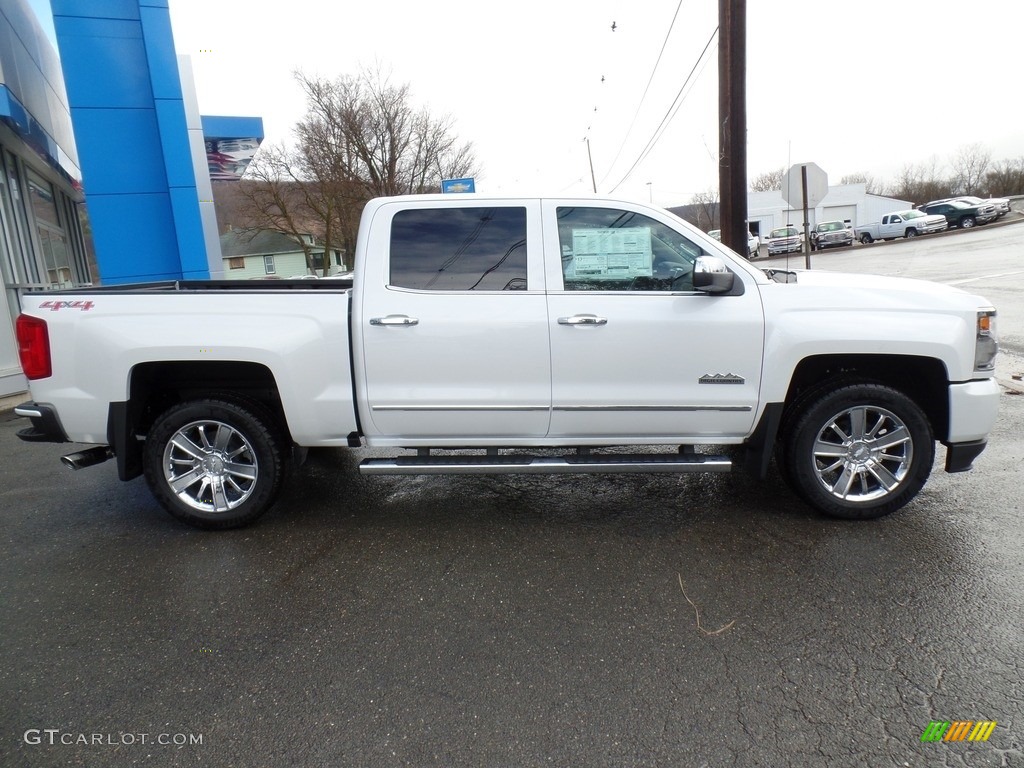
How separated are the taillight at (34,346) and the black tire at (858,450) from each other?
4551mm

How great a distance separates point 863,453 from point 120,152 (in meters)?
12.2

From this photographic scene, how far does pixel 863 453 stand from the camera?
394 centimetres

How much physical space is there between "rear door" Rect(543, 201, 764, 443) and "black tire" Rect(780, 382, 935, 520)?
0.38 meters

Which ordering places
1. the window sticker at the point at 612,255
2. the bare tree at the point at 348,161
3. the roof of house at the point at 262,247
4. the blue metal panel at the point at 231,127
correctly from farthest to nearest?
the roof of house at the point at 262,247, the bare tree at the point at 348,161, the blue metal panel at the point at 231,127, the window sticker at the point at 612,255

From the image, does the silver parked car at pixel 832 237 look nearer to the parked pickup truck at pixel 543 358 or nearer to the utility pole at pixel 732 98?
the utility pole at pixel 732 98

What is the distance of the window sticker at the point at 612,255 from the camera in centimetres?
397

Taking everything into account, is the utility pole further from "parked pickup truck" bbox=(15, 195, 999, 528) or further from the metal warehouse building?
the metal warehouse building

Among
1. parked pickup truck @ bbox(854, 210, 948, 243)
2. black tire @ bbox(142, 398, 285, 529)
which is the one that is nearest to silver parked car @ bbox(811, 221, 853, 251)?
parked pickup truck @ bbox(854, 210, 948, 243)

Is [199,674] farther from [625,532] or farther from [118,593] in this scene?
[625,532]

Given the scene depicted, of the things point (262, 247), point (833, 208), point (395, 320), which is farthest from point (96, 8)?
point (833, 208)

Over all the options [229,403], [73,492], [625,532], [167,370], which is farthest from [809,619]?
[73,492]

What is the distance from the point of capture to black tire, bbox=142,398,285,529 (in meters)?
4.04

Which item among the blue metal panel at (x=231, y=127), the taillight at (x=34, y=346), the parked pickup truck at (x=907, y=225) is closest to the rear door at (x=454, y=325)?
the taillight at (x=34, y=346)

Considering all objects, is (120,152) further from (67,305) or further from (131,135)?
(67,305)
